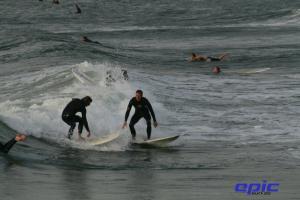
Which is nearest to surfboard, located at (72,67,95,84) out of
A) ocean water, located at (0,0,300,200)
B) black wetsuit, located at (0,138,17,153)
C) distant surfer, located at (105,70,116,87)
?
ocean water, located at (0,0,300,200)

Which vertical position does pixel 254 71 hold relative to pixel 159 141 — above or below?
above

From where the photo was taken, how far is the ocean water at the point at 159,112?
13.5m

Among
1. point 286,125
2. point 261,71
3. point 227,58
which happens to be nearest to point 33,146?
point 286,125

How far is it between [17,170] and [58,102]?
8.38m

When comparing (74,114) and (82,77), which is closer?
(74,114)

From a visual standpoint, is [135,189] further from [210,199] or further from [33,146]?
[33,146]

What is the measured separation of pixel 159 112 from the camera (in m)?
23.1

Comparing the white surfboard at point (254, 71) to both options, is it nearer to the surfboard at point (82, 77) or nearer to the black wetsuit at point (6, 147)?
the surfboard at point (82, 77)

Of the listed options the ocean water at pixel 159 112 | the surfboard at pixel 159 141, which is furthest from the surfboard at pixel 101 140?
the surfboard at pixel 159 141

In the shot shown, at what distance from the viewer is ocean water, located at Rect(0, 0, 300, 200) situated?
13.5 m

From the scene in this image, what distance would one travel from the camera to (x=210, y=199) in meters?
11.8

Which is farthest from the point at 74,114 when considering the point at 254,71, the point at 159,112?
the point at 254,71

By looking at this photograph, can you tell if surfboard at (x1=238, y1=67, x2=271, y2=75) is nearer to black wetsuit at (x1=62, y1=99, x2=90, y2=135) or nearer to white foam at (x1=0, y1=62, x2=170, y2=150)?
white foam at (x1=0, y1=62, x2=170, y2=150)

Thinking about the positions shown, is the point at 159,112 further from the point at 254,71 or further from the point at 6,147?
the point at 254,71
